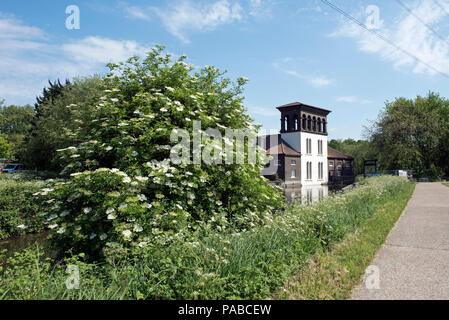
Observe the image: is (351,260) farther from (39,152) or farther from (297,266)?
(39,152)

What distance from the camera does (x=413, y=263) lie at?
4.61 m

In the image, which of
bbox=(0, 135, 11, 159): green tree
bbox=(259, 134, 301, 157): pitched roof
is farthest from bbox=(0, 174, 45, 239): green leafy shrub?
bbox=(0, 135, 11, 159): green tree

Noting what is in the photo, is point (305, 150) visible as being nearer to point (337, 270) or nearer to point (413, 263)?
point (413, 263)

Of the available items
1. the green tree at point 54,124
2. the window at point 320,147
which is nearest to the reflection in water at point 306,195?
the green tree at point 54,124

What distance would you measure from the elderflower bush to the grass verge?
142 cm

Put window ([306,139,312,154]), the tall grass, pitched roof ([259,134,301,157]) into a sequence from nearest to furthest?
the tall grass < pitched roof ([259,134,301,157]) < window ([306,139,312,154])

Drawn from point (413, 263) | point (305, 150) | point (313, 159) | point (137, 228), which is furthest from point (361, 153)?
point (137, 228)

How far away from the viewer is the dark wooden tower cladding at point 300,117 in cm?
4149

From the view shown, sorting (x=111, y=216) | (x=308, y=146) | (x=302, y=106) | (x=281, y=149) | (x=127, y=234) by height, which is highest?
(x=302, y=106)

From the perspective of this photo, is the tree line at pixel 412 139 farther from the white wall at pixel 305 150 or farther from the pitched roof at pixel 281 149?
the pitched roof at pixel 281 149

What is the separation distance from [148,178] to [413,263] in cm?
468

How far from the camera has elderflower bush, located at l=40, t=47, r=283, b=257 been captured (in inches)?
170
